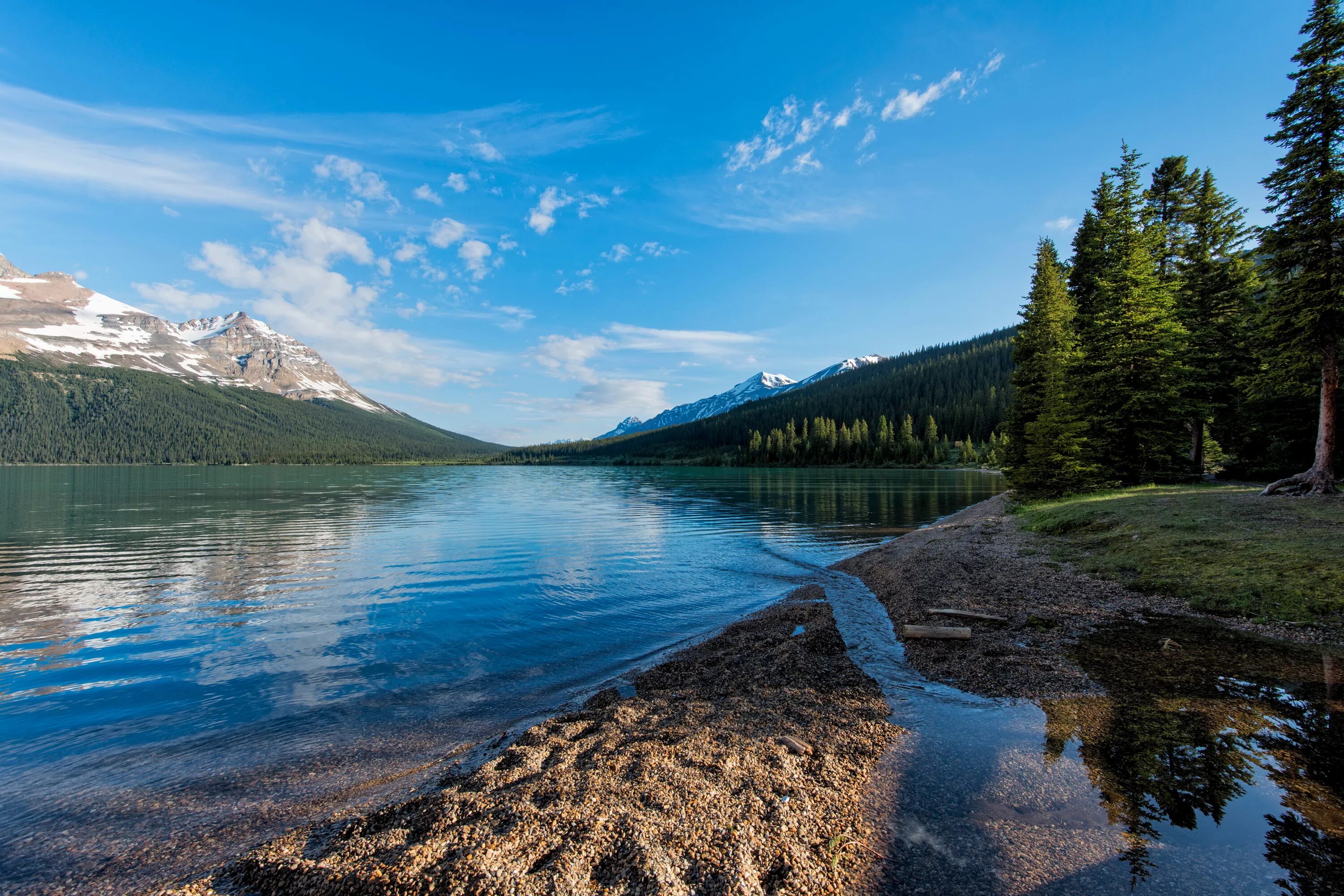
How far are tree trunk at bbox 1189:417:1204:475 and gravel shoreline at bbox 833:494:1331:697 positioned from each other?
20800mm

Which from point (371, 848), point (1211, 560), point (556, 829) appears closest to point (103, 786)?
point (371, 848)

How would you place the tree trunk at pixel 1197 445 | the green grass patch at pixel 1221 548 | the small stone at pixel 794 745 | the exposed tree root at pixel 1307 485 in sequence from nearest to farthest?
the small stone at pixel 794 745 < the green grass patch at pixel 1221 548 < the exposed tree root at pixel 1307 485 < the tree trunk at pixel 1197 445

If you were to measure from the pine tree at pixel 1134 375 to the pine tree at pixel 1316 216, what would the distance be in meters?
7.83

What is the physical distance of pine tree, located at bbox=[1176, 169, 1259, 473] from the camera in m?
36.6

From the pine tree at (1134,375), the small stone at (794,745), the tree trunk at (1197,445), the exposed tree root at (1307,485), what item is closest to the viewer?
the small stone at (794,745)

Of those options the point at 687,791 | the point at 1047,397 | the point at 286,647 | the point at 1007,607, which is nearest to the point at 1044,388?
the point at 1047,397

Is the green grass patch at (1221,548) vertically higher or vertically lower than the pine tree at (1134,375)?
lower

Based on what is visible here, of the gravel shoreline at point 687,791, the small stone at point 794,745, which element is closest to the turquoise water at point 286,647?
the gravel shoreline at point 687,791

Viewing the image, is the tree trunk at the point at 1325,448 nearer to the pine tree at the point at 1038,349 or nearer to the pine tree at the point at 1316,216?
the pine tree at the point at 1316,216

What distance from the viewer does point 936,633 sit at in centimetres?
1389

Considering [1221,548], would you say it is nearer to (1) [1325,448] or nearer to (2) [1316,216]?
(1) [1325,448]

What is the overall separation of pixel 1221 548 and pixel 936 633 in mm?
10463

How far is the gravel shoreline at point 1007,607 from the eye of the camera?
11211mm

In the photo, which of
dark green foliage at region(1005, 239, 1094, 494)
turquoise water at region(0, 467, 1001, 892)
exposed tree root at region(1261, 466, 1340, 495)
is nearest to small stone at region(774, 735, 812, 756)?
turquoise water at region(0, 467, 1001, 892)
